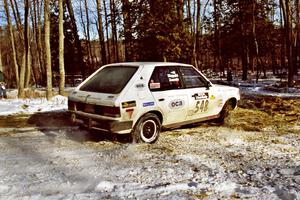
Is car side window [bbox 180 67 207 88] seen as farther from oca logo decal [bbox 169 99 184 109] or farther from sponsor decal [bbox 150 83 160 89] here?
sponsor decal [bbox 150 83 160 89]

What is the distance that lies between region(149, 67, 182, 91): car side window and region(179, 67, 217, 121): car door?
218 mm

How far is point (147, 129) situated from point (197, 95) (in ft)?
5.11

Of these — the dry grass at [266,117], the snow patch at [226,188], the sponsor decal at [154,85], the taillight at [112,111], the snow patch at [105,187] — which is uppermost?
the sponsor decal at [154,85]

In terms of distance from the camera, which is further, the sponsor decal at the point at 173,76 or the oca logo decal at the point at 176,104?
the sponsor decal at the point at 173,76

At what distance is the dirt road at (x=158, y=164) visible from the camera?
160 inches

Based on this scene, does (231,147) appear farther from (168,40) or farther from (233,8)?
(233,8)

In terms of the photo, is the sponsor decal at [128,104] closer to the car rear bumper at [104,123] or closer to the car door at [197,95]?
the car rear bumper at [104,123]

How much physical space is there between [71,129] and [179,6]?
14.9m

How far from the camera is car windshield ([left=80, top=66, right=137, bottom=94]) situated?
20.5 feet

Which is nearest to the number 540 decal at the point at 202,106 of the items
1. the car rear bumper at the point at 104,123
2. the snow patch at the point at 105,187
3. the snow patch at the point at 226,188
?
the car rear bumper at the point at 104,123

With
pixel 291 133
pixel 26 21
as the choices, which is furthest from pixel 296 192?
pixel 26 21

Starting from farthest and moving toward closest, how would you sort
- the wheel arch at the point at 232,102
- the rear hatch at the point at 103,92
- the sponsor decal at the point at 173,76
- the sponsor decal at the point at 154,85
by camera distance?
1. the wheel arch at the point at 232,102
2. the sponsor decal at the point at 173,76
3. the sponsor decal at the point at 154,85
4. the rear hatch at the point at 103,92

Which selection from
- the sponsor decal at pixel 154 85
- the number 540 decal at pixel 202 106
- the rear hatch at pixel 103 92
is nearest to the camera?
the rear hatch at pixel 103 92

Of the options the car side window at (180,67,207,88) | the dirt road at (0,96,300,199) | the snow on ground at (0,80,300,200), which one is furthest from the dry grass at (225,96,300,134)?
the car side window at (180,67,207,88)
